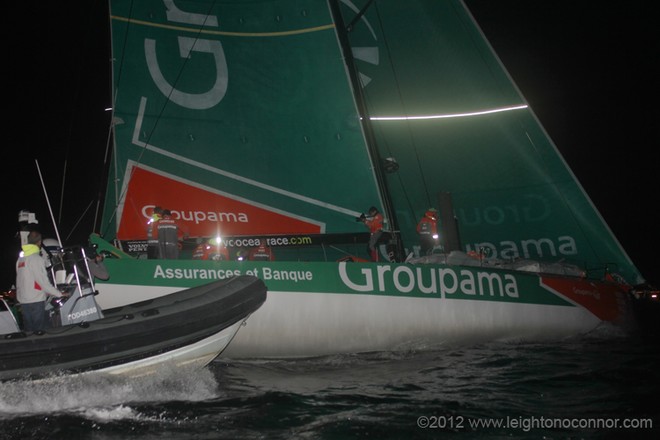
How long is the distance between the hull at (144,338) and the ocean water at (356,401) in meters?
0.12

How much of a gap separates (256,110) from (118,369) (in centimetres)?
491

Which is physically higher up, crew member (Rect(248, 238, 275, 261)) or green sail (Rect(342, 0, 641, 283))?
green sail (Rect(342, 0, 641, 283))

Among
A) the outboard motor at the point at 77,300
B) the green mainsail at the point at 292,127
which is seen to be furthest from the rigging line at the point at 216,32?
the outboard motor at the point at 77,300

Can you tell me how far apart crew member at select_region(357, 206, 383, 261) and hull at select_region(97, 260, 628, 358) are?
1234 millimetres

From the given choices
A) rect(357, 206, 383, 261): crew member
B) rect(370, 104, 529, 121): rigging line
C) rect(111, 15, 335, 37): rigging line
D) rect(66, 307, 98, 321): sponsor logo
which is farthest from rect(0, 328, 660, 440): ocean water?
rect(111, 15, 335, 37): rigging line

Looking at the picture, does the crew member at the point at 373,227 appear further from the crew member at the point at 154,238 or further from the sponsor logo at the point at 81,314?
the sponsor logo at the point at 81,314

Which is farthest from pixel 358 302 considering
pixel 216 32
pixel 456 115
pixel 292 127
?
pixel 216 32

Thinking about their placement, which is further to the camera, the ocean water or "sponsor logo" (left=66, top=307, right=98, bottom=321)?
"sponsor logo" (left=66, top=307, right=98, bottom=321)

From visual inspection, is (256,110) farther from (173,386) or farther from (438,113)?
(173,386)

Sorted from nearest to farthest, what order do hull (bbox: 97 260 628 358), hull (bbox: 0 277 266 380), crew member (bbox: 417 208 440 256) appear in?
hull (bbox: 0 277 266 380) < hull (bbox: 97 260 628 358) < crew member (bbox: 417 208 440 256)

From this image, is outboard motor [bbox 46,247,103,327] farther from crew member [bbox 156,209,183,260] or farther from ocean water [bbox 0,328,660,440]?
crew member [bbox 156,209,183,260]

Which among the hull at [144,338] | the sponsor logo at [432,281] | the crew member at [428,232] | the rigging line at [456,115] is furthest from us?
the rigging line at [456,115]

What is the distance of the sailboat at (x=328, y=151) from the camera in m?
8.45

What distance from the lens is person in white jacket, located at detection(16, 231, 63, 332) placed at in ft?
18.0
